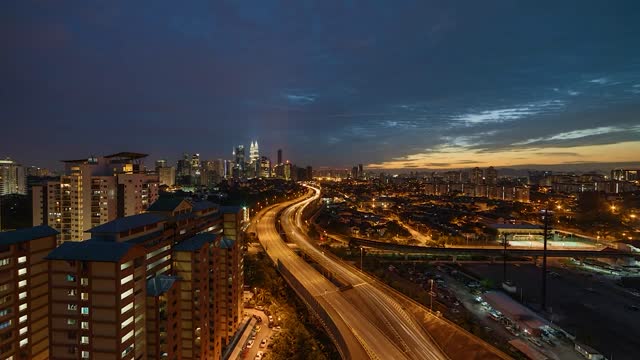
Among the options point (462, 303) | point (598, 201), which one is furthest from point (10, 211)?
point (598, 201)

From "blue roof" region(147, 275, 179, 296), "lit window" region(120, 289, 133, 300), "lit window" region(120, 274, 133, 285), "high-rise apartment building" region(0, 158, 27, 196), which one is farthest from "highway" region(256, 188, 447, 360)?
"high-rise apartment building" region(0, 158, 27, 196)

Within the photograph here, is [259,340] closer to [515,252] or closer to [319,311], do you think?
[319,311]

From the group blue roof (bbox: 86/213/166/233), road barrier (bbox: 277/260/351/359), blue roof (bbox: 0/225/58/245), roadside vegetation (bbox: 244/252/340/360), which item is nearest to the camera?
blue roof (bbox: 86/213/166/233)

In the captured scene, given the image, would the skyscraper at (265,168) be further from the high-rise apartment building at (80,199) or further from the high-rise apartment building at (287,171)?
the high-rise apartment building at (80,199)

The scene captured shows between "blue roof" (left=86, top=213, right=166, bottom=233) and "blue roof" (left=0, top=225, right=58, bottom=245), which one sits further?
"blue roof" (left=0, top=225, right=58, bottom=245)

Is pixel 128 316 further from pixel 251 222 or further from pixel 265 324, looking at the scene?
pixel 251 222

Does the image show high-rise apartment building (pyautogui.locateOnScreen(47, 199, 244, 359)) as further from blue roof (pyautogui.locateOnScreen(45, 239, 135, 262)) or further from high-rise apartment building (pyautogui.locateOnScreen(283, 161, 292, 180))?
high-rise apartment building (pyautogui.locateOnScreen(283, 161, 292, 180))

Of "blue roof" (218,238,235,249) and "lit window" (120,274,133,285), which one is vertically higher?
"lit window" (120,274,133,285)
